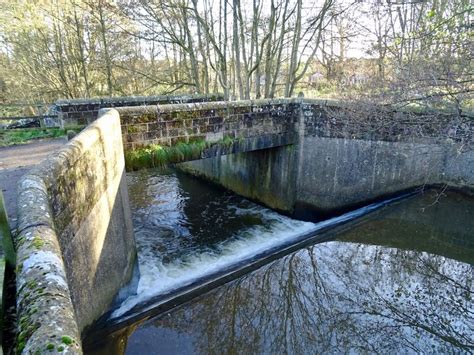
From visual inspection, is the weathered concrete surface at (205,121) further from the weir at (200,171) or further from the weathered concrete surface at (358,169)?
the weathered concrete surface at (358,169)

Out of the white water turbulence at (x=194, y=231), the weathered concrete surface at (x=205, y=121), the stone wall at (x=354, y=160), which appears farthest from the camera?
the stone wall at (x=354, y=160)

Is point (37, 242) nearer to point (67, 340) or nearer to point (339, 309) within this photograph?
point (67, 340)

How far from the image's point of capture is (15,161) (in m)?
6.12

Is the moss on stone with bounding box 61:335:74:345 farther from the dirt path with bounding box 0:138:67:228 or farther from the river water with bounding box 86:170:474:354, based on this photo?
the river water with bounding box 86:170:474:354

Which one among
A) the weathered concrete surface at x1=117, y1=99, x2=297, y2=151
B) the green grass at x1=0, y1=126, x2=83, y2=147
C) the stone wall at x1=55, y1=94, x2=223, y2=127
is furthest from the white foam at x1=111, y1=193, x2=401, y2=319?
the green grass at x1=0, y1=126, x2=83, y2=147

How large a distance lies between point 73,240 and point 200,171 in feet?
29.2

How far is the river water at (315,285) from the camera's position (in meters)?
Answer: 4.39

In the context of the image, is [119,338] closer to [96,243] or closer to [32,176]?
[96,243]

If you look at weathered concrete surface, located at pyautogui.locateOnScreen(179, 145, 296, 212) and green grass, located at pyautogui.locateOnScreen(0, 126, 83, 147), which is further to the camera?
weathered concrete surface, located at pyautogui.locateOnScreen(179, 145, 296, 212)

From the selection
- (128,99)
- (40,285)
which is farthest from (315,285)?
(128,99)

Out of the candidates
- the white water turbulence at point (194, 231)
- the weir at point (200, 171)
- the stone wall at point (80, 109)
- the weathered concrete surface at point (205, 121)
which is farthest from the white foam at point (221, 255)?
the stone wall at point (80, 109)

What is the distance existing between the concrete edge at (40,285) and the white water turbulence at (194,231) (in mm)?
3073

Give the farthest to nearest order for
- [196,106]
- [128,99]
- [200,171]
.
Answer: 1. [200,171]
2. [128,99]
3. [196,106]

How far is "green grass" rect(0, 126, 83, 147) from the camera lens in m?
7.93
